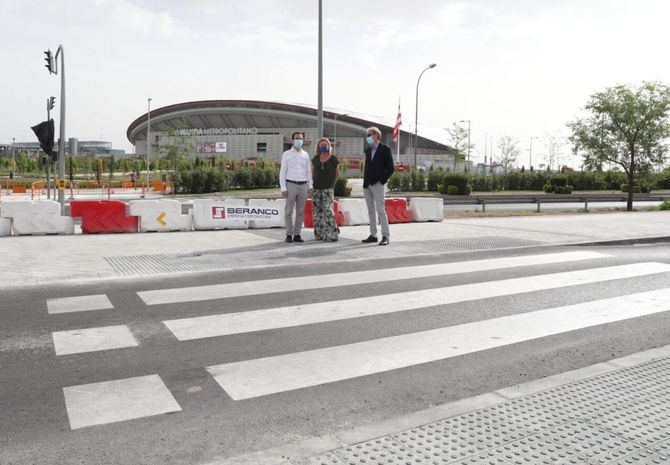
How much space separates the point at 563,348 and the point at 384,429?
2.10 m

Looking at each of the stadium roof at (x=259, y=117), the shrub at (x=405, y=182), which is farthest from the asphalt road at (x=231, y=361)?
the stadium roof at (x=259, y=117)

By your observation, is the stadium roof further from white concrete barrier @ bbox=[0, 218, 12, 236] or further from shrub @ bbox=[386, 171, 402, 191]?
white concrete barrier @ bbox=[0, 218, 12, 236]

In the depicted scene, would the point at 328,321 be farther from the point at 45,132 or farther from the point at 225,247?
the point at 45,132

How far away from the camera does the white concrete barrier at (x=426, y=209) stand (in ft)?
49.8

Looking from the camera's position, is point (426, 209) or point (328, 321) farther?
point (426, 209)

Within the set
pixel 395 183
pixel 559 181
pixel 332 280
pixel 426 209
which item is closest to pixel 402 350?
pixel 332 280

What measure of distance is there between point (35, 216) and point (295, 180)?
194 inches

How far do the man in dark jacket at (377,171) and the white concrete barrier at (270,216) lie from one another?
319cm

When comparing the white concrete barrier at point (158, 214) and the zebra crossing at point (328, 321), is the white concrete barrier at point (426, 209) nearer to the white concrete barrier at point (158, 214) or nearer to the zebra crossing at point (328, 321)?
the white concrete barrier at point (158, 214)

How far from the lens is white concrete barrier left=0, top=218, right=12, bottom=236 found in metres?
11.2

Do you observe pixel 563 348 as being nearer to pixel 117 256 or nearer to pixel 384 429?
pixel 384 429

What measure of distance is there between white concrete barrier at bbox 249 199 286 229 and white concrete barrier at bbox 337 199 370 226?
1494 millimetres

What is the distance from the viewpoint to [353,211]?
46.6 feet

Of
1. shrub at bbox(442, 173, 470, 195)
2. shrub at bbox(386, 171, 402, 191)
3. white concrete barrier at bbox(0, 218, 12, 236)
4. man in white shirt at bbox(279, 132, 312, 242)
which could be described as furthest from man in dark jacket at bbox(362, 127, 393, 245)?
shrub at bbox(386, 171, 402, 191)
